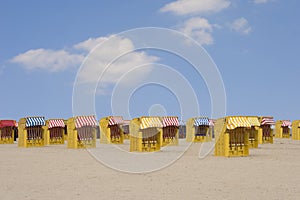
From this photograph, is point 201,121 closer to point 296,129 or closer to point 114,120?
point 114,120

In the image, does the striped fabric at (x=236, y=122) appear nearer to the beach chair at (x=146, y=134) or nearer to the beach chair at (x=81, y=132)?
the beach chair at (x=146, y=134)

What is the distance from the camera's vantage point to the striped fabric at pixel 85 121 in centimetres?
3139

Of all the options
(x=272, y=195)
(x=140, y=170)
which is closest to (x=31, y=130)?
(x=140, y=170)

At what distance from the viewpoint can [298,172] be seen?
50.5ft

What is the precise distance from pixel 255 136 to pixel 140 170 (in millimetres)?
16846

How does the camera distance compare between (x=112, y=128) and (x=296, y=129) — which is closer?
(x=112, y=128)

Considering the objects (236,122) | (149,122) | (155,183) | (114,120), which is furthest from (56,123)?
(155,183)

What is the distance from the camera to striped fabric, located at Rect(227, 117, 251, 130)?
22.7 m

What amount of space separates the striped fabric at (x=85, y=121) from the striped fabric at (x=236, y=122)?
12.8 metres

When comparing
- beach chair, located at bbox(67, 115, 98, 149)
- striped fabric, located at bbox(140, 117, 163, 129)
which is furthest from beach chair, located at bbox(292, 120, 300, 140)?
striped fabric, located at bbox(140, 117, 163, 129)

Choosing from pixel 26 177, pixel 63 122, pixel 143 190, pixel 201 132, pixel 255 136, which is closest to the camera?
pixel 143 190

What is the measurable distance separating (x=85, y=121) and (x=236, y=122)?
43.2 feet

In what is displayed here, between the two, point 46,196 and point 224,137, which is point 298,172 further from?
point 46,196

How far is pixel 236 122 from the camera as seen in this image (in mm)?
22812
